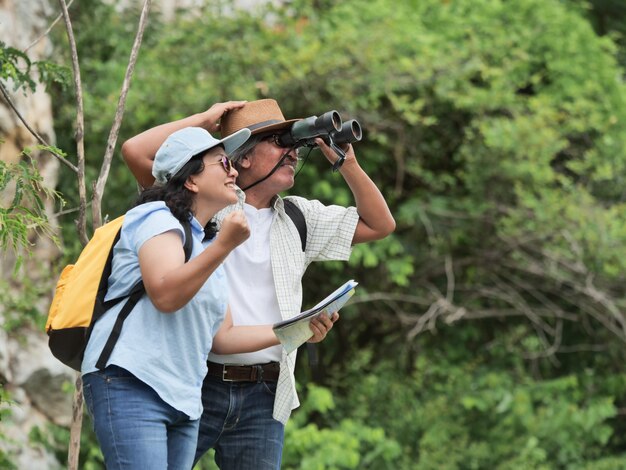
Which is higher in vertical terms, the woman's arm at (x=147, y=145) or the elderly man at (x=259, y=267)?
the woman's arm at (x=147, y=145)

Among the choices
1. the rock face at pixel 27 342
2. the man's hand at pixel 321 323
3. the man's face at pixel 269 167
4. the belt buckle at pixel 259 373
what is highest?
the man's face at pixel 269 167

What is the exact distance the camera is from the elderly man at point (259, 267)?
10.3 ft

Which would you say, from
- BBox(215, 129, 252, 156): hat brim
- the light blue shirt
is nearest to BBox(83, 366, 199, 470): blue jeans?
the light blue shirt

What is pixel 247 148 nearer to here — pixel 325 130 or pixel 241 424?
pixel 325 130

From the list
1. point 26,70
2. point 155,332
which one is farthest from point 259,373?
point 26,70

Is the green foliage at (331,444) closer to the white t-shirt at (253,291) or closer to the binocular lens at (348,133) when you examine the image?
the white t-shirt at (253,291)

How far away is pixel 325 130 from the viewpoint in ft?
10.2

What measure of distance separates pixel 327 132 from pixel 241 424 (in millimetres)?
870

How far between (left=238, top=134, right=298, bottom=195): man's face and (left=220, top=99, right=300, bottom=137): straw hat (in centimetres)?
5

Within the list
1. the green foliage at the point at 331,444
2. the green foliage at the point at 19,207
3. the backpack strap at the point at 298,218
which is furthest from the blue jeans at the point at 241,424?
the green foliage at the point at 331,444

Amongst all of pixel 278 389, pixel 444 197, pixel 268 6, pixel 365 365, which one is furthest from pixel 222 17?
pixel 278 389

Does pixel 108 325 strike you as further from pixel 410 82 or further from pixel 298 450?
pixel 410 82

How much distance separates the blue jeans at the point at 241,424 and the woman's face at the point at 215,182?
23.9 inches

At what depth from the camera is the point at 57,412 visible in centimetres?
655
